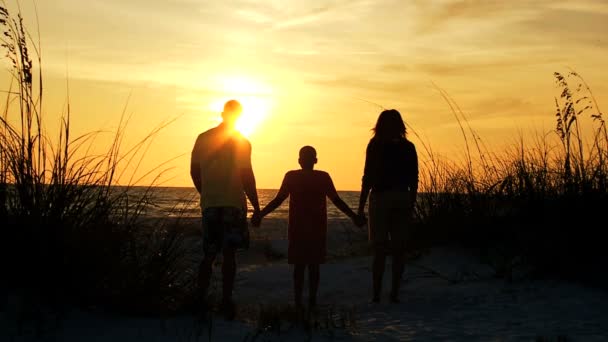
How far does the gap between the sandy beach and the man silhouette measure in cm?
31

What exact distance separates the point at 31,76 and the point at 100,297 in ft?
6.02

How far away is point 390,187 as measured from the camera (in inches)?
290

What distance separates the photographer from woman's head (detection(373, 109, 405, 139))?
7.50m

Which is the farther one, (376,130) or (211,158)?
(376,130)

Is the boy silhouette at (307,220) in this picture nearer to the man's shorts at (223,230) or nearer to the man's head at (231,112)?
the man's shorts at (223,230)

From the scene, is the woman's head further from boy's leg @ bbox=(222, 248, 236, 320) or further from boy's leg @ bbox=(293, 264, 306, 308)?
boy's leg @ bbox=(222, 248, 236, 320)

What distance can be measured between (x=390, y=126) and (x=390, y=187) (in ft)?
2.24

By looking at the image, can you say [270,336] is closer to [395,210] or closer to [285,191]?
[285,191]

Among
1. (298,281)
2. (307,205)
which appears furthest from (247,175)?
(298,281)

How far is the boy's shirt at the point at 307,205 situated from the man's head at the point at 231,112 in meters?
0.79

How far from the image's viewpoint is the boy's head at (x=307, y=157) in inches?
267

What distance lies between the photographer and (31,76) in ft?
17.7

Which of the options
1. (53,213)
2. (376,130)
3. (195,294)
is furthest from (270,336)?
(376,130)

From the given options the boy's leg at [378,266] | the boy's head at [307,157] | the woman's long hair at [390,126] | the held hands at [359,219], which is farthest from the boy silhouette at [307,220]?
the woman's long hair at [390,126]
